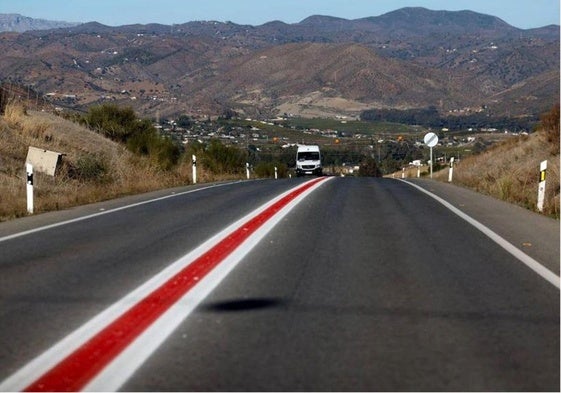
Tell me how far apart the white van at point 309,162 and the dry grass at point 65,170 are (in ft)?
68.8

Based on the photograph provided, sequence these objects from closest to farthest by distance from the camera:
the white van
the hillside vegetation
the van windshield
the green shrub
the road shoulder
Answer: the road shoulder, the hillside vegetation, the green shrub, the white van, the van windshield

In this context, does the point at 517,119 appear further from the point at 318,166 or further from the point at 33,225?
the point at 33,225

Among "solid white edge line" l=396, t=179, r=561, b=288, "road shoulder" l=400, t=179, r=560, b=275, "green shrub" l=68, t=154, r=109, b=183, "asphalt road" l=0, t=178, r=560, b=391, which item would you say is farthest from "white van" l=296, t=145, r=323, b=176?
"asphalt road" l=0, t=178, r=560, b=391

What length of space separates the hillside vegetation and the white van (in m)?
12.9

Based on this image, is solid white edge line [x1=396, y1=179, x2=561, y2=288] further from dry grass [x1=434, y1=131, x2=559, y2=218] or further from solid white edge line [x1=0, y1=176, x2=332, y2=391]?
solid white edge line [x1=0, y1=176, x2=332, y2=391]

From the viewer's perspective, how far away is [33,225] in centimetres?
1578

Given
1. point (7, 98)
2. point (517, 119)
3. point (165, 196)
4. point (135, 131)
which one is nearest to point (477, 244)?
point (165, 196)

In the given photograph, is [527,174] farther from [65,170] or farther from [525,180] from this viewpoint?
[65,170]

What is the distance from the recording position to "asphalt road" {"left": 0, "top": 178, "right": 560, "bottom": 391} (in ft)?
20.9

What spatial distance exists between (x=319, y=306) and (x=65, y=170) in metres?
19.9

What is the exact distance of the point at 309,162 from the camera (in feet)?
201

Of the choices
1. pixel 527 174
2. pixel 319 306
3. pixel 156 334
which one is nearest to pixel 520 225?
pixel 319 306

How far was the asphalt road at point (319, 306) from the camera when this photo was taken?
638 centimetres

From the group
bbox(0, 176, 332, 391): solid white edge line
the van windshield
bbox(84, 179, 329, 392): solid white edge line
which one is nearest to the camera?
bbox(84, 179, 329, 392): solid white edge line
